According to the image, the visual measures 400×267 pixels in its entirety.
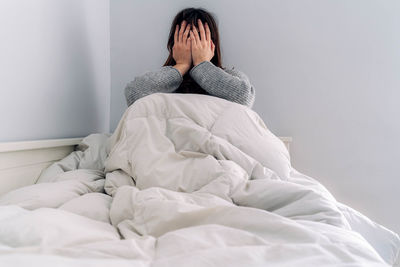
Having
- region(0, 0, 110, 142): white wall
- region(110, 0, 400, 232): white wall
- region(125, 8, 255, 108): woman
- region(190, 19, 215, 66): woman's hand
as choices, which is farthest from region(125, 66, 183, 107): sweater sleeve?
region(110, 0, 400, 232): white wall

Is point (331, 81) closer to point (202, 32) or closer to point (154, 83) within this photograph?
point (202, 32)

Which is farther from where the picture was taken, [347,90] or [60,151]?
[347,90]

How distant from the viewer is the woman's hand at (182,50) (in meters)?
1.18

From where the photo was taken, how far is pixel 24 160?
84 cm

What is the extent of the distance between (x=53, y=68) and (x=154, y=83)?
327 millimetres

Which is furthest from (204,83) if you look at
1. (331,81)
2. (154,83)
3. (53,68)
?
(331,81)

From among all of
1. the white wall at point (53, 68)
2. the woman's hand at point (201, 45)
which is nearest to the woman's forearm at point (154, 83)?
the woman's hand at point (201, 45)

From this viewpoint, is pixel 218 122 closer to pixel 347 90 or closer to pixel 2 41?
pixel 2 41

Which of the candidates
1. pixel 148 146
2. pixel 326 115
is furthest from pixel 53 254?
pixel 326 115

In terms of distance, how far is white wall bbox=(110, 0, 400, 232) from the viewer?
4.13ft

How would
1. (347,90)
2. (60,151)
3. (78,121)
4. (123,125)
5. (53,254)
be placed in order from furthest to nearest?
(347,90) < (78,121) < (60,151) < (123,125) < (53,254)

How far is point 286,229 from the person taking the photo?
1.12 feet

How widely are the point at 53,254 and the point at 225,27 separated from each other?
1.26 metres

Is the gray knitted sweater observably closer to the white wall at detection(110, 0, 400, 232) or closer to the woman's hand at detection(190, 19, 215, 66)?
the woman's hand at detection(190, 19, 215, 66)
